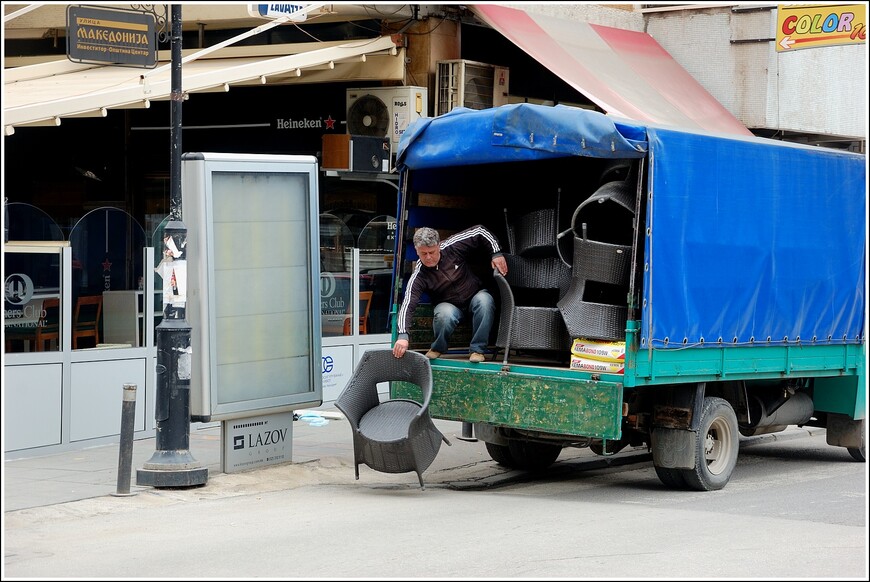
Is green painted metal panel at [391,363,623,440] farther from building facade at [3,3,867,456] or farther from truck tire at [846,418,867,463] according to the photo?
truck tire at [846,418,867,463]

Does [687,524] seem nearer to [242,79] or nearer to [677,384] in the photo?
[677,384]

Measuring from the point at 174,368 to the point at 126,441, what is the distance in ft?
2.37

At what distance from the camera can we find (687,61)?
18.6 metres

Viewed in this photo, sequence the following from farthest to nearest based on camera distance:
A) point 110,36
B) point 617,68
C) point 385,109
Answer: point 617,68
point 385,109
point 110,36

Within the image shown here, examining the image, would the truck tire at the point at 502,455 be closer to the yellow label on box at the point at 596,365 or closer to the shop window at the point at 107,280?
the yellow label on box at the point at 596,365

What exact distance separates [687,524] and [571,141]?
3.18m

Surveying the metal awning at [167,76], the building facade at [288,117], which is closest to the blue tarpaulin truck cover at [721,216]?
the building facade at [288,117]

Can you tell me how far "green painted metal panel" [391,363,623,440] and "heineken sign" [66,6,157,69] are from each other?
145 inches

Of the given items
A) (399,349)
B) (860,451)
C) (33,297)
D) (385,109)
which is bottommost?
(860,451)

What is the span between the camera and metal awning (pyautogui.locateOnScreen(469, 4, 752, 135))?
1519 cm

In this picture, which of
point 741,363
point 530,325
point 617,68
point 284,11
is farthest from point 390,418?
point 617,68

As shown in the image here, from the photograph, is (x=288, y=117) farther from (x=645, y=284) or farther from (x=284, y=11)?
(x=645, y=284)

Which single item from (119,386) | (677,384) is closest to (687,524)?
(677,384)

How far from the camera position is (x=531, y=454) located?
1173cm
